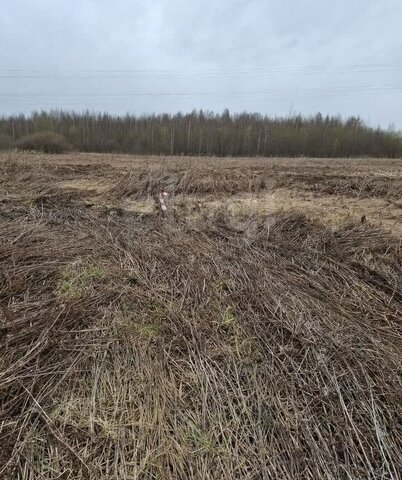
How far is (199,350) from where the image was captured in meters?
2.89

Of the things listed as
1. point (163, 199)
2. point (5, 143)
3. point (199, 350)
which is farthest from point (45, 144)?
point (199, 350)

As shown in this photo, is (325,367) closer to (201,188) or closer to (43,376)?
(43,376)

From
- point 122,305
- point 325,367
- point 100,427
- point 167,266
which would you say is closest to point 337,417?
point 325,367

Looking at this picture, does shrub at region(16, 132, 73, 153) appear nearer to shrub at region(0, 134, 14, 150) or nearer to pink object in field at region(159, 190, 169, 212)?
shrub at region(0, 134, 14, 150)

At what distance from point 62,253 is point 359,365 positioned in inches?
108

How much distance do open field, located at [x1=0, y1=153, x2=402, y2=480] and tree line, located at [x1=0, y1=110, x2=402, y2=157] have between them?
26.1m

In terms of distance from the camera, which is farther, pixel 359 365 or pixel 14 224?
pixel 14 224

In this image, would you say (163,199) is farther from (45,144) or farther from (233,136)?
(233,136)

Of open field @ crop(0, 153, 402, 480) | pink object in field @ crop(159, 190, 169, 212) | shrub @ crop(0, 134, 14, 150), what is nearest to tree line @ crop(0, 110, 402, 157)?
shrub @ crop(0, 134, 14, 150)

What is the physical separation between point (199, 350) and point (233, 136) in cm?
3042

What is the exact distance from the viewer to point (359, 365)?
279cm

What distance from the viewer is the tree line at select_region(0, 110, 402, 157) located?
30812mm

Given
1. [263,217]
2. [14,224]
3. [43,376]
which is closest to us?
[43,376]

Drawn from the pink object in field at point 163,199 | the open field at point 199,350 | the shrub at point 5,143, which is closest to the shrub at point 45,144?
the shrub at point 5,143
